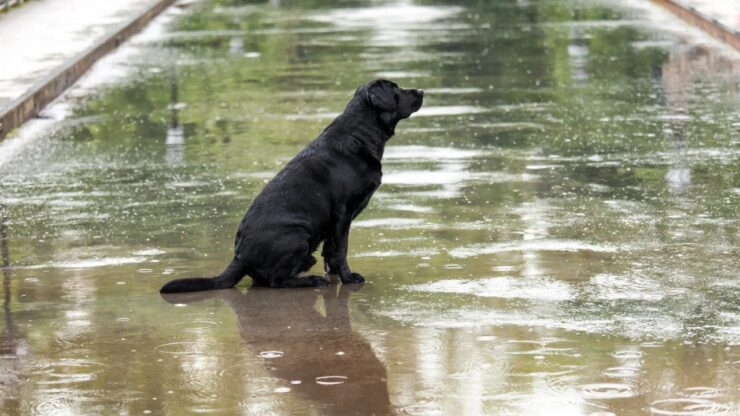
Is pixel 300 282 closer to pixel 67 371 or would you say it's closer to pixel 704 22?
pixel 67 371

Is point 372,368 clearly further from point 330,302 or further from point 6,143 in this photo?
point 6,143

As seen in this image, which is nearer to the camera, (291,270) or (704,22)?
(291,270)

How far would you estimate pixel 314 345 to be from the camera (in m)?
8.14

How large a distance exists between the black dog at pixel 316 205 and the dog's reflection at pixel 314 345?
4.7 inches

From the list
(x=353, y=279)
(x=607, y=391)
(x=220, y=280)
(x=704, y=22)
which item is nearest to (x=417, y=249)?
(x=353, y=279)

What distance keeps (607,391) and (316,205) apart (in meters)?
2.79

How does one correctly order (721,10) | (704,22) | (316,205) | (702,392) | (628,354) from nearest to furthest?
(702,392) → (628,354) → (316,205) → (704,22) → (721,10)

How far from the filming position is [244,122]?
54.7 ft

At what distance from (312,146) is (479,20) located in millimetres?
17329

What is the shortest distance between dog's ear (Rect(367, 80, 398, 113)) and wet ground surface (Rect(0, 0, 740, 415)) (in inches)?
35.9

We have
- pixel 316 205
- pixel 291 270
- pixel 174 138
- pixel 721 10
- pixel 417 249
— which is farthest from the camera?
pixel 721 10

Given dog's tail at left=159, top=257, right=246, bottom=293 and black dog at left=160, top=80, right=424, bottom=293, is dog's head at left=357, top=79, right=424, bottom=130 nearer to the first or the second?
black dog at left=160, top=80, right=424, bottom=293

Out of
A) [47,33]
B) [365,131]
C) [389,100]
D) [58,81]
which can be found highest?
[389,100]

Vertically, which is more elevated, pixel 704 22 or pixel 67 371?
pixel 67 371
